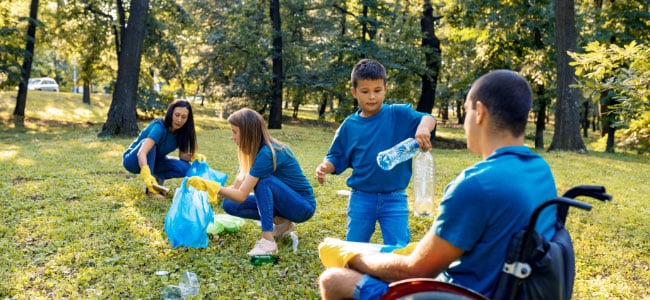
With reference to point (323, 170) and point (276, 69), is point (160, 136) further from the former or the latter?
point (276, 69)

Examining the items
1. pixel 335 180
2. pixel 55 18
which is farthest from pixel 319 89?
pixel 335 180

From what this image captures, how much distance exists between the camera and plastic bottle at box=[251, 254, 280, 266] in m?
4.16

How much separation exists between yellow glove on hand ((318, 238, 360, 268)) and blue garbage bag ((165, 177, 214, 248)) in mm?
2202

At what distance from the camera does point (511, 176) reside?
1.81m

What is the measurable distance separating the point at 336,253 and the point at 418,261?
1.78 ft

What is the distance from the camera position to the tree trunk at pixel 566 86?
41.8 ft

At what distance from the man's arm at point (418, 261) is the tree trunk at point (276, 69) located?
56.0 feet

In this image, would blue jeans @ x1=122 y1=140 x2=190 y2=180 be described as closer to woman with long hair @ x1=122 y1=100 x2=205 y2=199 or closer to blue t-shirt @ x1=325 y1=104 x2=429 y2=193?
woman with long hair @ x1=122 y1=100 x2=205 y2=199

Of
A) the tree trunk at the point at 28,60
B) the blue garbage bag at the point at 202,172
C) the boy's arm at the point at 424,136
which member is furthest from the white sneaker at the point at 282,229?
the tree trunk at the point at 28,60

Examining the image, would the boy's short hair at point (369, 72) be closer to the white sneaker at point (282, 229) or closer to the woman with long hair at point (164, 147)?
the white sneaker at point (282, 229)

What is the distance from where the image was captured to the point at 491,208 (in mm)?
1791

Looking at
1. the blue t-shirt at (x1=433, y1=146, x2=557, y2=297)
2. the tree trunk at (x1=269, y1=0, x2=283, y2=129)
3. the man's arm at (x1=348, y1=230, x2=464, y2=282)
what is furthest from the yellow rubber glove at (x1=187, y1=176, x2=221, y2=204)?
the tree trunk at (x1=269, y1=0, x2=283, y2=129)

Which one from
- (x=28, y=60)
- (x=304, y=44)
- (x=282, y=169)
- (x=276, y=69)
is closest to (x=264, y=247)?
(x=282, y=169)

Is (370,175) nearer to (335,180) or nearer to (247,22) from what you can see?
(335,180)
